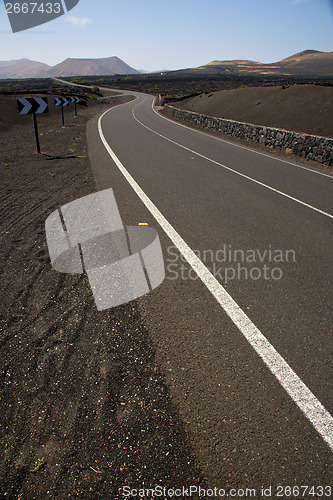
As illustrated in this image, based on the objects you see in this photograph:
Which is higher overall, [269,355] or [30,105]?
[30,105]

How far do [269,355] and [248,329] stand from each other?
387 millimetres

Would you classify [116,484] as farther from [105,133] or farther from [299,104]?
[299,104]

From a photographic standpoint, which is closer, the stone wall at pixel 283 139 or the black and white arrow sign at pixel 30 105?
the black and white arrow sign at pixel 30 105

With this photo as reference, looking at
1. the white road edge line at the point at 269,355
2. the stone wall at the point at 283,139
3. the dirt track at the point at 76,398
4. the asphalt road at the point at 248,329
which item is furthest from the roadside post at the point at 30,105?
the stone wall at the point at 283,139

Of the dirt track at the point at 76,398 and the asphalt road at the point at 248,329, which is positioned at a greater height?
the dirt track at the point at 76,398

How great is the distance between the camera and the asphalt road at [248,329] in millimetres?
2275

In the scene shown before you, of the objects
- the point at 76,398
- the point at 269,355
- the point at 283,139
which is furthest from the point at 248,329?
the point at 283,139

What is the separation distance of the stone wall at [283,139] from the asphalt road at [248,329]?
7.20 meters

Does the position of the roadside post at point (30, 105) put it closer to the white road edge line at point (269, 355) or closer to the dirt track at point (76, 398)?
the dirt track at point (76, 398)

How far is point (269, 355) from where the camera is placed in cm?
307

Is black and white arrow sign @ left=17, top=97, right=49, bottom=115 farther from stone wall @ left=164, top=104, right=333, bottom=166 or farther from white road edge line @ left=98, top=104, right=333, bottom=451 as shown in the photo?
stone wall @ left=164, top=104, right=333, bottom=166

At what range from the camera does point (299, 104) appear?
24.4 m

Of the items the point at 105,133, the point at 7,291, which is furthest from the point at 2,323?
the point at 105,133

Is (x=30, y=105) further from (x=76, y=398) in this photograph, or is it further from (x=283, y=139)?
(x=283, y=139)
